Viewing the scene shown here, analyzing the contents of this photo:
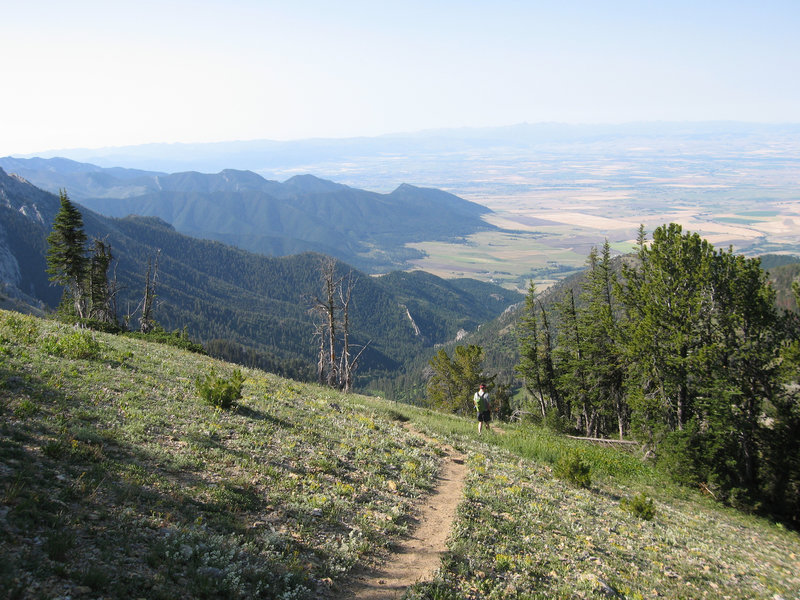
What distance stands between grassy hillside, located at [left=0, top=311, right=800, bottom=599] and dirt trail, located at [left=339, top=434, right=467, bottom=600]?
340 millimetres

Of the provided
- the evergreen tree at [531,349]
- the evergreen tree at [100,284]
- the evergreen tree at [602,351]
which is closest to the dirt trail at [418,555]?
the evergreen tree at [602,351]

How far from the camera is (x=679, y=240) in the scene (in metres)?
29.0

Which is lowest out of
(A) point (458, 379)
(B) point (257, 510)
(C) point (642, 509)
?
(A) point (458, 379)

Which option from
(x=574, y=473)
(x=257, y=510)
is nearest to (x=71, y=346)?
(x=257, y=510)

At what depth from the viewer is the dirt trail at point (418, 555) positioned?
888 centimetres

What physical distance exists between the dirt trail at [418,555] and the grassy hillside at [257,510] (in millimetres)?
340

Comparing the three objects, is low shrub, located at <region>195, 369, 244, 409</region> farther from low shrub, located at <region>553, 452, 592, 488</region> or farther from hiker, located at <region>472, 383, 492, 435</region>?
hiker, located at <region>472, 383, 492, 435</region>

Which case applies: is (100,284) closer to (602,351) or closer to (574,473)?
(602,351)

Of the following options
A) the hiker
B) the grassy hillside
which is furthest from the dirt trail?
the hiker

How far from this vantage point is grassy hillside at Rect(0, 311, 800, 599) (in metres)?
7.65

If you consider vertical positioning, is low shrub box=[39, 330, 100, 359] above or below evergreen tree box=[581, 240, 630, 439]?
above

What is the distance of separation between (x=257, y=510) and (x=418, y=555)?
381 cm

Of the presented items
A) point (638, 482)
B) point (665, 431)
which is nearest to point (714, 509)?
point (638, 482)

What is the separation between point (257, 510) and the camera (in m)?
10.3
